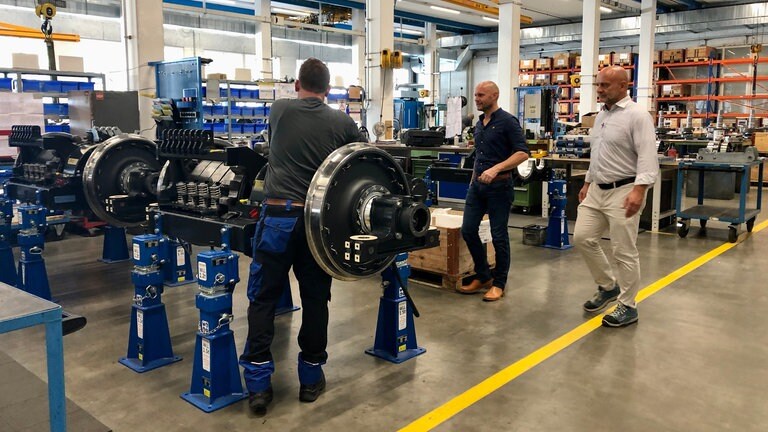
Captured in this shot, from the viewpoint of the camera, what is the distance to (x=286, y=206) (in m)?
2.67

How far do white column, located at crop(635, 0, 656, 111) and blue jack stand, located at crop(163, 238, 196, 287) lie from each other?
1237 cm

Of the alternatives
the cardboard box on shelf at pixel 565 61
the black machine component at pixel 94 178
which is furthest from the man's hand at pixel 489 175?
the cardboard box on shelf at pixel 565 61

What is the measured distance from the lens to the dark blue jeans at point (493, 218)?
14.1 feet

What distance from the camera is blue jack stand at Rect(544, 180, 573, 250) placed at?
6094mm

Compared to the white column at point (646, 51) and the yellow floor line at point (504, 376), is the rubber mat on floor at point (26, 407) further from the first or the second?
the white column at point (646, 51)

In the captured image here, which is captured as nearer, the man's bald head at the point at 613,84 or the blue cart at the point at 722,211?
the man's bald head at the point at 613,84

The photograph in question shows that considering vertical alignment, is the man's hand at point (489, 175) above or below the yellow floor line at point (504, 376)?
above

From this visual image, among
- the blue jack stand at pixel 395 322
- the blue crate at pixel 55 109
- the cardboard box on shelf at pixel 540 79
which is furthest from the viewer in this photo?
the cardboard box on shelf at pixel 540 79

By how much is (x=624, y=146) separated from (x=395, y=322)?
172 cm

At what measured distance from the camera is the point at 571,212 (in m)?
7.71

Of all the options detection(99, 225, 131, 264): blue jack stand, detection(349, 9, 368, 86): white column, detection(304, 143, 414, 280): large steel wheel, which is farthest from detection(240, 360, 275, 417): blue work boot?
detection(349, 9, 368, 86): white column

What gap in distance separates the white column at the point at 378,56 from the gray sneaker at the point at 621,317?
284 inches

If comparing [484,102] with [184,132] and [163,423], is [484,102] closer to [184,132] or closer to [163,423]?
[184,132]

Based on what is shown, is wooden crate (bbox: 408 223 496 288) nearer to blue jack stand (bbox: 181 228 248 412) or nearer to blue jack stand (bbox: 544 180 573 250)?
blue jack stand (bbox: 544 180 573 250)
